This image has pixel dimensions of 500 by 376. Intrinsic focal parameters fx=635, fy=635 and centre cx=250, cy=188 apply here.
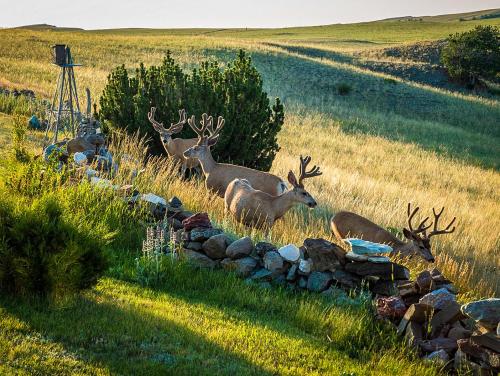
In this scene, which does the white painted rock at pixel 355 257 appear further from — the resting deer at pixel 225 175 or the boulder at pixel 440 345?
the resting deer at pixel 225 175

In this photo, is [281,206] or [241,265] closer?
[241,265]

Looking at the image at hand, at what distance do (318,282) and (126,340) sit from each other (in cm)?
272

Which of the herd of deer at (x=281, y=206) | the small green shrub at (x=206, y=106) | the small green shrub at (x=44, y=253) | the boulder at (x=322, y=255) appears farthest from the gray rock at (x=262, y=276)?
the small green shrub at (x=206, y=106)

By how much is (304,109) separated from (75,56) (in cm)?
1790

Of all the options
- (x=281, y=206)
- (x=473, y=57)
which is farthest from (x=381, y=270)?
(x=473, y=57)

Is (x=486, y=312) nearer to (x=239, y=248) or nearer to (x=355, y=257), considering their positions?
(x=355, y=257)

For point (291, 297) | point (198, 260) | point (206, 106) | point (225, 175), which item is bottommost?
point (291, 297)

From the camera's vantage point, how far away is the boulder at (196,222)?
780cm

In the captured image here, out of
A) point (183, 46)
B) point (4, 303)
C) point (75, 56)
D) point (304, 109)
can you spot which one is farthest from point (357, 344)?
point (183, 46)

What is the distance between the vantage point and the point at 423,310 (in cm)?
598

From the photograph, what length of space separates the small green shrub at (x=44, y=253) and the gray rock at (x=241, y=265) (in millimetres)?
1875

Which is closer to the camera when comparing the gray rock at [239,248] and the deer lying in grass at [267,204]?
the gray rock at [239,248]

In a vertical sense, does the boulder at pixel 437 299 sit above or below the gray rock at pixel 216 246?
below

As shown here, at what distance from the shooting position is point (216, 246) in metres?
7.38
